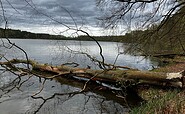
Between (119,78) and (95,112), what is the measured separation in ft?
11.1

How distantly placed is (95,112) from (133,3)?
4809 millimetres

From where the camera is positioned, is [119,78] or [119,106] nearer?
[119,106]

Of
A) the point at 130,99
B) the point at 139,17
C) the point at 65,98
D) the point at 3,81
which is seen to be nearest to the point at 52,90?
the point at 65,98

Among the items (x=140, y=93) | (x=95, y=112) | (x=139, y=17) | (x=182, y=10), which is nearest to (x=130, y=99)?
(x=140, y=93)

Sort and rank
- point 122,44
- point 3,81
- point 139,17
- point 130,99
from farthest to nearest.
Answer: point 3,81 < point 122,44 < point 130,99 < point 139,17

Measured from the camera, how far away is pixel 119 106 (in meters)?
12.3

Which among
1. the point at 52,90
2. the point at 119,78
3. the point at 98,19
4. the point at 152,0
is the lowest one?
the point at 52,90

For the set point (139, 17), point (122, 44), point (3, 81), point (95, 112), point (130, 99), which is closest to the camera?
point (95, 112)

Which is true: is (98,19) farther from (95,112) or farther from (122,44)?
(95,112)

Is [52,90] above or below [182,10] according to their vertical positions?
below

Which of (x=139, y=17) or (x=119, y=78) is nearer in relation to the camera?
(x=139, y=17)

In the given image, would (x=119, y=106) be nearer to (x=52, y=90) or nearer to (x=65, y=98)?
(x=65, y=98)

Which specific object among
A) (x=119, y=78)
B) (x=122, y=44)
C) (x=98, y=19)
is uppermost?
(x=98, y=19)

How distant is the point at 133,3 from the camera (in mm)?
11719
